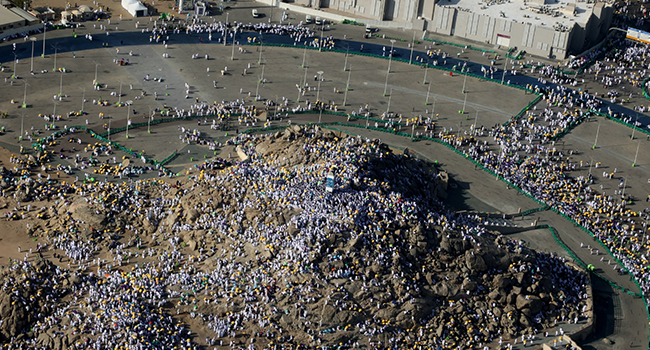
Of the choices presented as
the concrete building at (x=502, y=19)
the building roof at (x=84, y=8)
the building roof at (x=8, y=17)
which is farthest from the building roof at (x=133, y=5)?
the concrete building at (x=502, y=19)

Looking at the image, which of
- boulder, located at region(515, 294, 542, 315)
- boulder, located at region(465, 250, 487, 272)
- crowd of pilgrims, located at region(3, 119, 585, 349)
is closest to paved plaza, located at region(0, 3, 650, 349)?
crowd of pilgrims, located at region(3, 119, 585, 349)

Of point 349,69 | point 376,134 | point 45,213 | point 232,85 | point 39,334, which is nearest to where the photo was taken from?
point 39,334

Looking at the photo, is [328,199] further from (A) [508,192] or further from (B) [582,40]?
(B) [582,40]

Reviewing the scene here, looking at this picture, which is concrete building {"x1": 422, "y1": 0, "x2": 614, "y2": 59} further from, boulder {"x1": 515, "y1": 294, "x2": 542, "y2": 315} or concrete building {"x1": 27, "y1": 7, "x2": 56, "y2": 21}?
boulder {"x1": 515, "y1": 294, "x2": 542, "y2": 315}

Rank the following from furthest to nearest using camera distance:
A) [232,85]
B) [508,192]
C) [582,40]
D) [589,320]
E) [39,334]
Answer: [582,40]
[232,85]
[508,192]
[589,320]
[39,334]

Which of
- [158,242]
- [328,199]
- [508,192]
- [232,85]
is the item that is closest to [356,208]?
[328,199]

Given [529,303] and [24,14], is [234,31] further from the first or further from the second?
[529,303]
